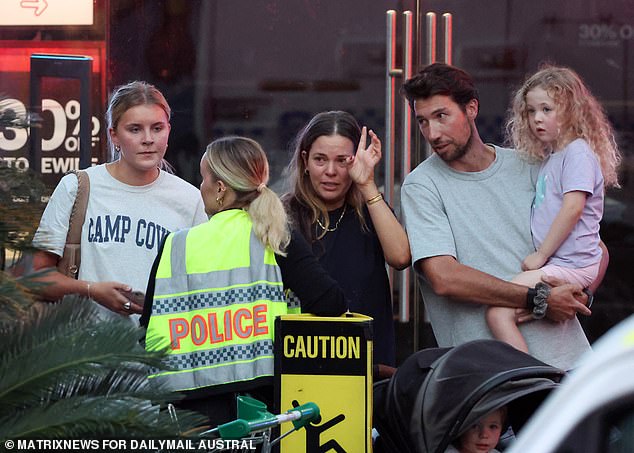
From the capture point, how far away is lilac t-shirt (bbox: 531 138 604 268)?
177 inches

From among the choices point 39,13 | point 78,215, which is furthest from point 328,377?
point 39,13

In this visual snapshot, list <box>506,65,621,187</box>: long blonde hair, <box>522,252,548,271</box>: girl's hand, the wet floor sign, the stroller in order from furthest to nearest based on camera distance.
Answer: <box>506,65,621,187</box>: long blonde hair < <box>522,252,548,271</box>: girl's hand < the wet floor sign < the stroller

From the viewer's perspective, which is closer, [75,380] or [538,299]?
[75,380]

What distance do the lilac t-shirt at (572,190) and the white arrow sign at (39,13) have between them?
2396mm

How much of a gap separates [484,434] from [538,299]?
0.61 m

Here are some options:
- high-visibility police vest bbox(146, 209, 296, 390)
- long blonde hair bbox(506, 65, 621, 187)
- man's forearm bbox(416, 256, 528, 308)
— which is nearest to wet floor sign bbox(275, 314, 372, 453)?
high-visibility police vest bbox(146, 209, 296, 390)

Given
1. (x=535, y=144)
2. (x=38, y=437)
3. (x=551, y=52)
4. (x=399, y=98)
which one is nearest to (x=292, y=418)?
(x=38, y=437)

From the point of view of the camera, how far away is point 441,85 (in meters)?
4.45

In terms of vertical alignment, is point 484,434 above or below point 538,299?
below

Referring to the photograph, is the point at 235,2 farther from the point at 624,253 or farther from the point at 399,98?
the point at 624,253

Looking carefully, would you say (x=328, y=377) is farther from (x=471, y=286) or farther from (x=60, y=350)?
(x=60, y=350)

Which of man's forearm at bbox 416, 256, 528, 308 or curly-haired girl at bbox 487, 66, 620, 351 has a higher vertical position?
curly-haired girl at bbox 487, 66, 620, 351

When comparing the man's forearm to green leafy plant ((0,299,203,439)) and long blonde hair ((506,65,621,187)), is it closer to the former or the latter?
long blonde hair ((506,65,621,187))

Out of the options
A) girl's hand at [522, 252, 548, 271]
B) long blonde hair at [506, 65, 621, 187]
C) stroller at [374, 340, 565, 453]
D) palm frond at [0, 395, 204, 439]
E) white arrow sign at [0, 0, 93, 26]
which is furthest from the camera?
white arrow sign at [0, 0, 93, 26]
